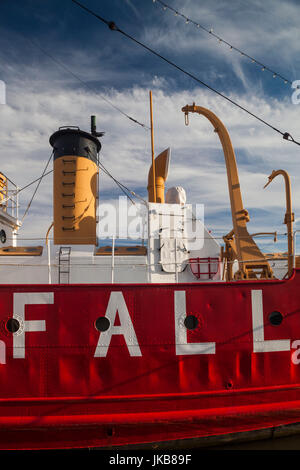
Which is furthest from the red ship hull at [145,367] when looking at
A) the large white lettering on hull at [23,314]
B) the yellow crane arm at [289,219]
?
the yellow crane arm at [289,219]

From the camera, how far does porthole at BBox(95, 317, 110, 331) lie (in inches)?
228

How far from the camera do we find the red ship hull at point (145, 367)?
5531 millimetres

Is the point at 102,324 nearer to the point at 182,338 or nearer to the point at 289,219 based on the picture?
the point at 182,338

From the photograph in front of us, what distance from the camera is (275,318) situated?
6.19 m

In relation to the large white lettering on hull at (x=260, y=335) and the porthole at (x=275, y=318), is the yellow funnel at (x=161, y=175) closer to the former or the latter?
the large white lettering on hull at (x=260, y=335)

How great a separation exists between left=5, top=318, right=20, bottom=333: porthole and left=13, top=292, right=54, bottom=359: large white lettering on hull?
8 cm

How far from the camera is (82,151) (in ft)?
29.9

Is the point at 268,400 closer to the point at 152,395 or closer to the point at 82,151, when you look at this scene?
the point at 152,395

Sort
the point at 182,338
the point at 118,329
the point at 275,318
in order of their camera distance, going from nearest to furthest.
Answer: the point at 118,329 → the point at 182,338 → the point at 275,318

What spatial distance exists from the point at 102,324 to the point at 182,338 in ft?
5.48

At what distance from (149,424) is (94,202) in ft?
20.1

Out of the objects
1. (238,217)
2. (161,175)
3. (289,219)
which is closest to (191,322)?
(289,219)

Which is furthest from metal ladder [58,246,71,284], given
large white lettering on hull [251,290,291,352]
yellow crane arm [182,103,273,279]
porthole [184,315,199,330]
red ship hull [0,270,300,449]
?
large white lettering on hull [251,290,291,352]
